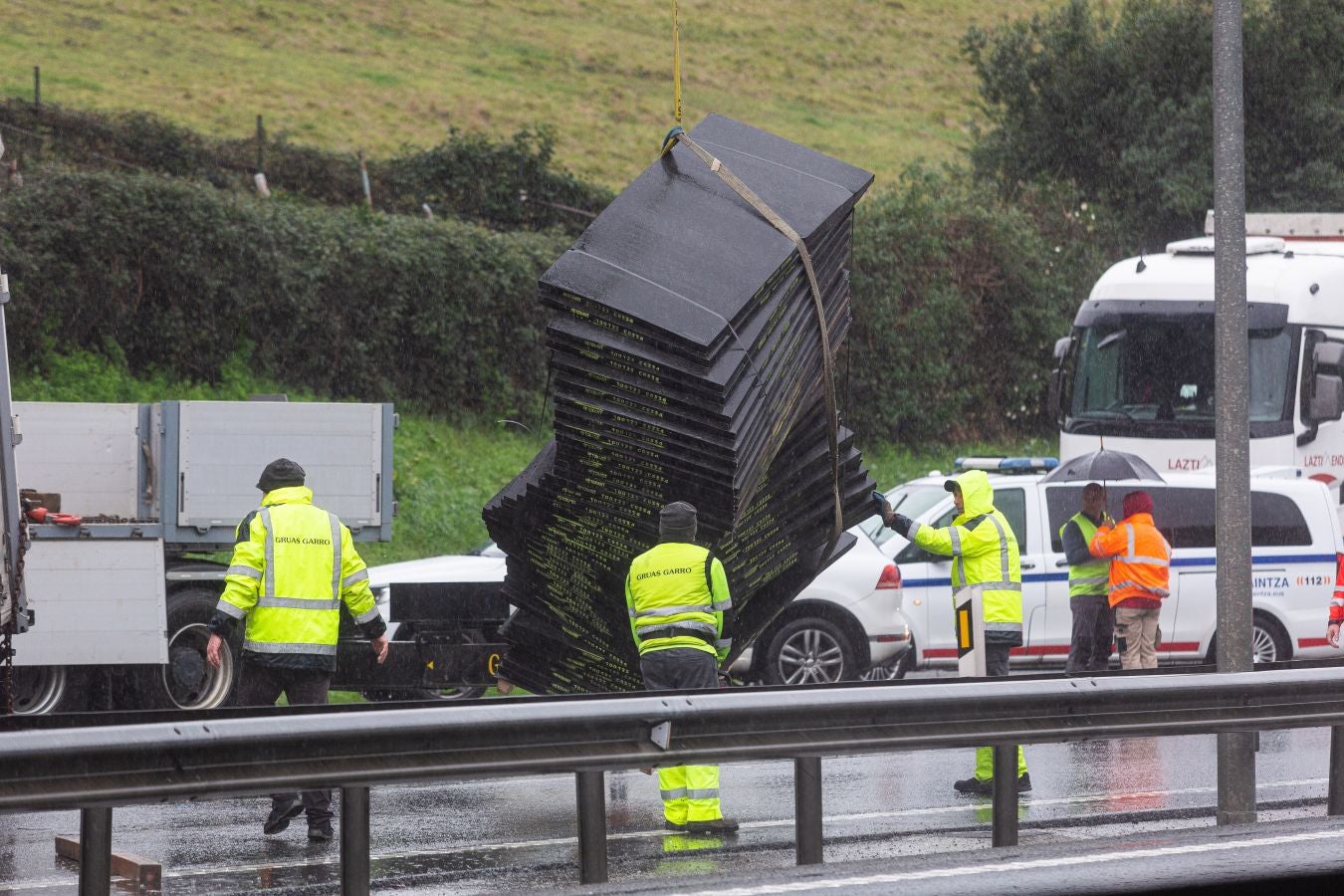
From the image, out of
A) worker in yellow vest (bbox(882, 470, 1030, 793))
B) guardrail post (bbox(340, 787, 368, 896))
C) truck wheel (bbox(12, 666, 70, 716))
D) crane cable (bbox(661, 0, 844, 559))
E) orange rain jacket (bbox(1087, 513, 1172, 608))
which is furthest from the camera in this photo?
orange rain jacket (bbox(1087, 513, 1172, 608))

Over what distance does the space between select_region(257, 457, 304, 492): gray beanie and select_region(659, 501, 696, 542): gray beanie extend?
1.83 meters

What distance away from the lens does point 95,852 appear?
6105mm

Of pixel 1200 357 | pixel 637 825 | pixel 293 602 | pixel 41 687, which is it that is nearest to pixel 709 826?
pixel 637 825

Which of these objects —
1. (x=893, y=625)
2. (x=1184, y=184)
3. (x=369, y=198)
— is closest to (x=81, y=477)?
(x=893, y=625)

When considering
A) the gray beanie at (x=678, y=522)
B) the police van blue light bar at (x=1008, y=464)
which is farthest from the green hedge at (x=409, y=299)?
the gray beanie at (x=678, y=522)

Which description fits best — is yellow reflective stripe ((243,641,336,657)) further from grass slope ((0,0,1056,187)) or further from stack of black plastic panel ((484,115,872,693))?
grass slope ((0,0,1056,187))

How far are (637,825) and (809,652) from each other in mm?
5544

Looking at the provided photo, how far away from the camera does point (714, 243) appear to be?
9.09 m

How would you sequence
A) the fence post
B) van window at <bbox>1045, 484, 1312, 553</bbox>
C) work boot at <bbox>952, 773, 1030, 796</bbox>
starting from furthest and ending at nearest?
the fence post → van window at <bbox>1045, 484, 1312, 553</bbox> → work boot at <bbox>952, 773, 1030, 796</bbox>

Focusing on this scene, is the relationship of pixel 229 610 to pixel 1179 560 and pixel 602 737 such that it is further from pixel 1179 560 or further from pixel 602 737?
pixel 1179 560

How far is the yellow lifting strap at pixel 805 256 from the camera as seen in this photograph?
9.23 meters

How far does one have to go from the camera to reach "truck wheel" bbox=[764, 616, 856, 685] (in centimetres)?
1484

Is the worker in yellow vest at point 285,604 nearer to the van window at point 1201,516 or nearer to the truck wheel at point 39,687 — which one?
the truck wheel at point 39,687

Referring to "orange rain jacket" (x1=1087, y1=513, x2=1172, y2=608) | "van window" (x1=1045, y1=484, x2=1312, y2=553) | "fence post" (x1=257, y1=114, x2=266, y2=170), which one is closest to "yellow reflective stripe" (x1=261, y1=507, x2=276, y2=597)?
"orange rain jacket" (x1=1087, y1=513, x2=1172, y2=608)
